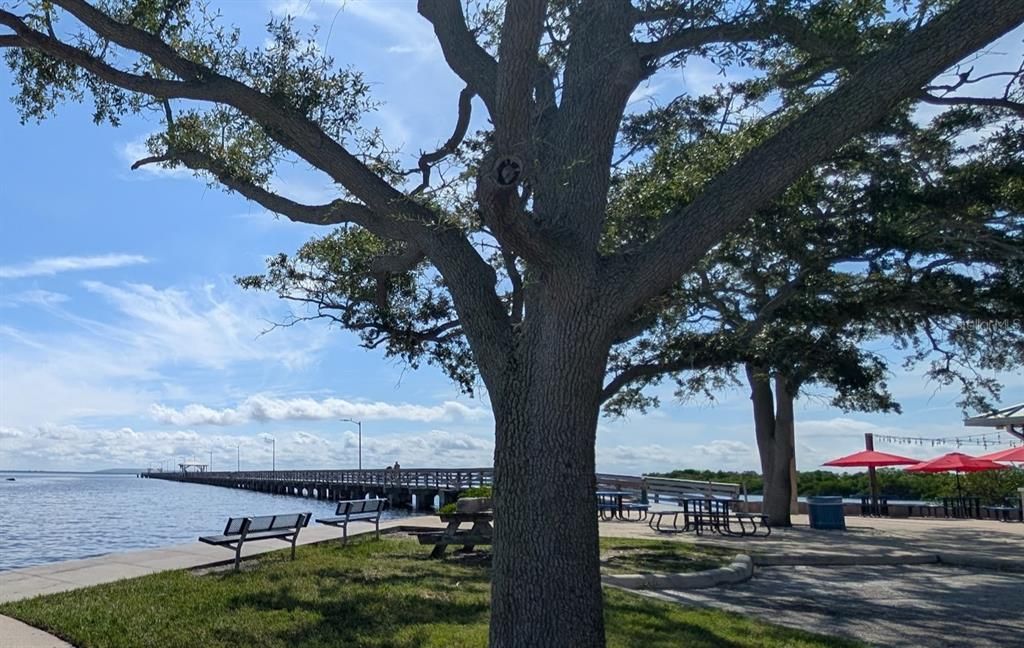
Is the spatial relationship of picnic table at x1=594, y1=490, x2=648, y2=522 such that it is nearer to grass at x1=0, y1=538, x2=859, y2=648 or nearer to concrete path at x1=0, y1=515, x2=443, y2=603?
concrete path at x1=0, y1=515, x2=443, y2=603

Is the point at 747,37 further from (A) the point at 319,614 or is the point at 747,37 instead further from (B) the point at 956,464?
(B) the point at 956,464

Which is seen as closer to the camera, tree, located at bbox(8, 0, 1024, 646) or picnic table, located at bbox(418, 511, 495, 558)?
tree, located at bbox(8, 0, 1024, 646)

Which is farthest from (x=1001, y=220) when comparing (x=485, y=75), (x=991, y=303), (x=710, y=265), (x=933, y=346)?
(x=485, y=75)

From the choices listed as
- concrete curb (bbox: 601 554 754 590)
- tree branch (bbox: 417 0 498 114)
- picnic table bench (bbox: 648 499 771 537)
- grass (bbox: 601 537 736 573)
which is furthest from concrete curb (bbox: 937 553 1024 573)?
tree branch (bbox: 417 0 498 114)

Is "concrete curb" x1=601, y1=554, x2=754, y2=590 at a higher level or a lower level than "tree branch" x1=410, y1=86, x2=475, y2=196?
lower

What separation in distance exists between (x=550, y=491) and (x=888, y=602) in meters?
6.90

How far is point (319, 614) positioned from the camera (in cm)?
761

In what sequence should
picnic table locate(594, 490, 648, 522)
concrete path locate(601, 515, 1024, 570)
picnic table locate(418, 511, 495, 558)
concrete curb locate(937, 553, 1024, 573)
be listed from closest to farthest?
picnic table locate(418, 511, 495, 558), concrete curb locate(937, 553, 1024, 573), concrete path locate(601, 515, 1024, 570), picnic table locate(594, 490, 648, 522)

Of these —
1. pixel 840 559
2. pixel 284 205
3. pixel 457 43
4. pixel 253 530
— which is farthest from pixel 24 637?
pixel 840 559

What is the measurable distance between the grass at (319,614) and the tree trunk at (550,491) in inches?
69.6

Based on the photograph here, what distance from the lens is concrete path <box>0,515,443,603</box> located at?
933 cm

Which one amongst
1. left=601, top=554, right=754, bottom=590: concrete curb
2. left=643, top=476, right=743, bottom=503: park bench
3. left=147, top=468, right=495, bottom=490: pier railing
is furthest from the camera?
left=147, top=468, right=495, bottom=490: pier railing

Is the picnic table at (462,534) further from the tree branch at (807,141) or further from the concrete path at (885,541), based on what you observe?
the tree branch at (807,141)

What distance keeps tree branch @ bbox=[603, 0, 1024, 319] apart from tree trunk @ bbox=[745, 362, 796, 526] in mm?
16368
